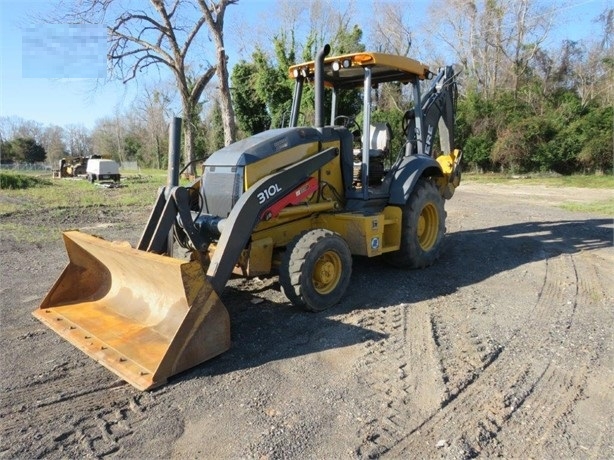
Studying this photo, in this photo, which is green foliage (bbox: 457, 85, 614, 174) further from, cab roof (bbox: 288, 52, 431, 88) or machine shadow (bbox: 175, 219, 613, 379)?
cab roof (bbox: 288, 52, 431, 88)

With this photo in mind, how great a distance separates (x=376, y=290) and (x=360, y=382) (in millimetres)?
2104

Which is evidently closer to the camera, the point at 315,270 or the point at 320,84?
the point at 315,270

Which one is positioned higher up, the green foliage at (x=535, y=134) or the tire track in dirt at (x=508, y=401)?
the green foliage at (x=535, y=134)

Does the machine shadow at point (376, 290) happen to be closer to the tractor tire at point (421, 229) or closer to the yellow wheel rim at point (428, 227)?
the tractor tire at point (421, 229)

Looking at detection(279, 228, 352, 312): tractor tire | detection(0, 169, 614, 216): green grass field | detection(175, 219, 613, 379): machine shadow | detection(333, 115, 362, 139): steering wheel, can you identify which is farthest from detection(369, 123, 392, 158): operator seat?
detection(0, 169, 614, 216): green grass field

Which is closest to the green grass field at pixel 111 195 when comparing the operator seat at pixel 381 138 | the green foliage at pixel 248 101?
the operator seat at pixel 381 138

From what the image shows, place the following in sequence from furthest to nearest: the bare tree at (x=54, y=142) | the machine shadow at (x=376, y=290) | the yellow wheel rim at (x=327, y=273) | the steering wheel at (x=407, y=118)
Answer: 1. the bare tree at (x=54, y=142)
2. the steering wheel at (x=407, y=118)
3. the yellow wheel rim at (x=327, y=273)
4. the machine shadow at (x=376, y=290)

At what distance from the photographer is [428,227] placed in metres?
6.64

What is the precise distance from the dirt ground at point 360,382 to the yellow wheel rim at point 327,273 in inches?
11.4

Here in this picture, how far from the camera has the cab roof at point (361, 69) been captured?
17.7 feet

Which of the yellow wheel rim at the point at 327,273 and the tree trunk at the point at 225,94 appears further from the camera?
the tree trunk at the point at 225,94

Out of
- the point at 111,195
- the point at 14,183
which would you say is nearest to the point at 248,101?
the point at 111,195

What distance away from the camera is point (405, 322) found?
14.9ft

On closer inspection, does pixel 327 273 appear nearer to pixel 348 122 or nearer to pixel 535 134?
pixel 348 122
